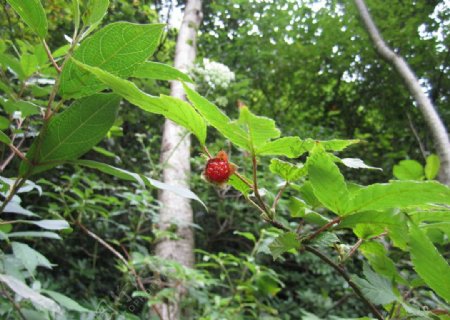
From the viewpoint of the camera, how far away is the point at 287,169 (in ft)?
1.50

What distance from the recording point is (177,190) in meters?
0.52

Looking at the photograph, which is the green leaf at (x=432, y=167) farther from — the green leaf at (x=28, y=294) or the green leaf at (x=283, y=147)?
the green leaf at (x=28, y=294)

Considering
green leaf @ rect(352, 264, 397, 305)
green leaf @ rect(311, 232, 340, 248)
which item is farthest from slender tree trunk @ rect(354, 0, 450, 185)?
green leaf @ rect(311, 232, 340, 248)

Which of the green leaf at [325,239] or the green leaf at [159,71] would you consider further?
the green leaf at [159,71]

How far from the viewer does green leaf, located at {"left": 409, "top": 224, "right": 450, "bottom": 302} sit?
408 millimetres

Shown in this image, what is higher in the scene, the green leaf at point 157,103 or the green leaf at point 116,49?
the green leaf at point 116,49

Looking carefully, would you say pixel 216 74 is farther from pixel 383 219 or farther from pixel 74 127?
pixel 383 219

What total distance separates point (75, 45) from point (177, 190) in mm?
224

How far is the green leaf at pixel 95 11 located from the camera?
1.57ft

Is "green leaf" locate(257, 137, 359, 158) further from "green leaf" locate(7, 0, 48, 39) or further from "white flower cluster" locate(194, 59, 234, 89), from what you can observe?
"white flower cluster" locate(194, 59, 234, 89)

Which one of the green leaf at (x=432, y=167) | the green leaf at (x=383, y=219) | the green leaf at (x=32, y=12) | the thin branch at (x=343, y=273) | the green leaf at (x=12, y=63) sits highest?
the green leaf at (x=432, y=167)

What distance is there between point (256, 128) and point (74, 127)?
24 centimetres

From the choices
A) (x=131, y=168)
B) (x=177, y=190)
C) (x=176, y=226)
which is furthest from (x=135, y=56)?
(x=131, y=168)

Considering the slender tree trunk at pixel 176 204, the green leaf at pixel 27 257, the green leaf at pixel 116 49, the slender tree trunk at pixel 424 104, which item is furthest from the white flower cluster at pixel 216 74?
the green leaf at pixel 116 49
